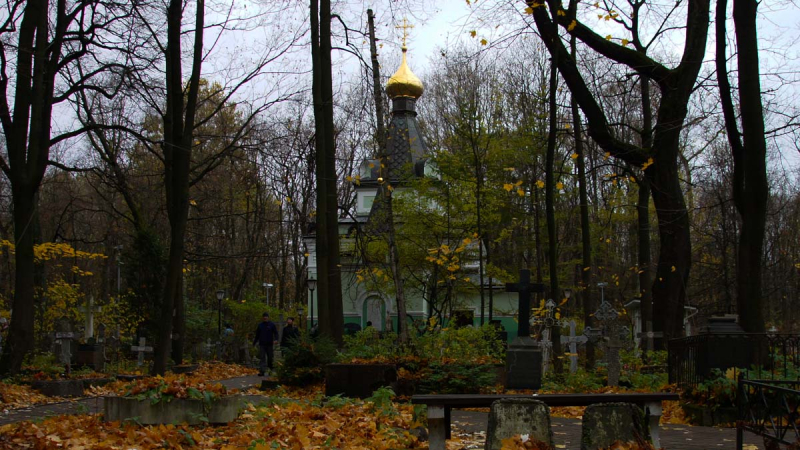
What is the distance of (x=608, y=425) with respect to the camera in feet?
22.9

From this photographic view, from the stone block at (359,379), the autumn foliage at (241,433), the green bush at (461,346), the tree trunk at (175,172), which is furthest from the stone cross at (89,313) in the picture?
the autumn foliage at (241,433)

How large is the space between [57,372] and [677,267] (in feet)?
42.3

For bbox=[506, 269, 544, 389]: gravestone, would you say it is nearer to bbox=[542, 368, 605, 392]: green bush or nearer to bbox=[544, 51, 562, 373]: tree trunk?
bbox=[542, 368, 605, 392]: green bush

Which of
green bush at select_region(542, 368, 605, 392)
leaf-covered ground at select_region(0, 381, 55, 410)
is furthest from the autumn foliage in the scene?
green bush at select_region(542, 368, 605, 392)

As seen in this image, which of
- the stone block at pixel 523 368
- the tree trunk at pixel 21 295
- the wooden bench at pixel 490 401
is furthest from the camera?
the tree trunk at pixel 21 295

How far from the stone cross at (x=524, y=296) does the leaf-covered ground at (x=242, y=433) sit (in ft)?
24.6

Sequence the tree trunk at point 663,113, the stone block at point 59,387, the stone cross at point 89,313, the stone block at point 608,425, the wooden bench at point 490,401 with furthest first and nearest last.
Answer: the stone cross at point 89,313 < the tree trunk at point 663,113 < the stone block at point 59,387 < the wooden bench at point 490,401 < the stone block at point 608,425

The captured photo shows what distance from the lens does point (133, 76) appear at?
18078 mm

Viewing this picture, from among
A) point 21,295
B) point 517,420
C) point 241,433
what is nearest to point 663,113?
point 517,420

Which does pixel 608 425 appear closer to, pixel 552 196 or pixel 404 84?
pixel 552 196

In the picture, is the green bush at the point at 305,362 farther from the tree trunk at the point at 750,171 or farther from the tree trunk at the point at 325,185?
the tree trunk at the point at 750,171

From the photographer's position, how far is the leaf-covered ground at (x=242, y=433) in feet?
23.9

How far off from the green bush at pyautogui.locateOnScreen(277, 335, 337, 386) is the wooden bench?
9.91m

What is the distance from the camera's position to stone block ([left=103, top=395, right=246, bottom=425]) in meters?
8.68
